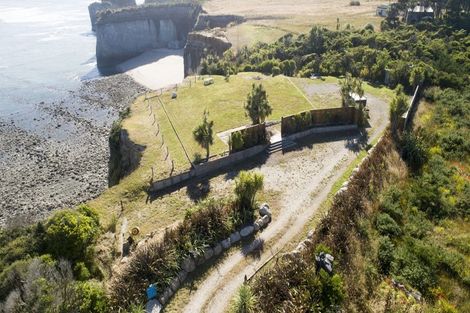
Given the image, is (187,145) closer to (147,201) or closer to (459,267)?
(147,201)

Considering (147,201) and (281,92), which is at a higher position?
(281,92)

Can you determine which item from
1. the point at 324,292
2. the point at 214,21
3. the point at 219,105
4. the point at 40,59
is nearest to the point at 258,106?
the point at 219,105

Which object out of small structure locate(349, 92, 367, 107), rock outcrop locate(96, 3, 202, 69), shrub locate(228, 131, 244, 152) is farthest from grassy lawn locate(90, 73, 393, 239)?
rock outcrop locate(96, 3, 202, 69)

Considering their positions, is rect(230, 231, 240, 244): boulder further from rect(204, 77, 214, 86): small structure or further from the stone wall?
rect(204, 77, 214, 86): small structure

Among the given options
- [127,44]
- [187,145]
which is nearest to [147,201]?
[187,145]

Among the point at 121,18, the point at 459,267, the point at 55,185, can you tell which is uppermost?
the point at 121,18
